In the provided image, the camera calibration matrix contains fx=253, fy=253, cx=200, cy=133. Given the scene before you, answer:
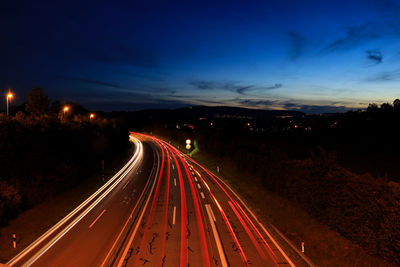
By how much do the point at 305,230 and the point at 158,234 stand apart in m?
8.44

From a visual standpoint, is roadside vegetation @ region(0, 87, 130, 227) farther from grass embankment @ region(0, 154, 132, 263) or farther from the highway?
the highway

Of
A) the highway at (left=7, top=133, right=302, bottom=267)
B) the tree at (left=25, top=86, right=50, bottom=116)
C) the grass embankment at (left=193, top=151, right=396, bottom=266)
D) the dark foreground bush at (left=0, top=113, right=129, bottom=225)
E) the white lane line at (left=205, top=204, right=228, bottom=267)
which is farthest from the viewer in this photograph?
the tree at (left=25, top=86, right=50, bottom=116)

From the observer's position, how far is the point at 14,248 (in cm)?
1285

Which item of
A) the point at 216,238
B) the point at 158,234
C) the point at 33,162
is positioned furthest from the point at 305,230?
the point at 33,162

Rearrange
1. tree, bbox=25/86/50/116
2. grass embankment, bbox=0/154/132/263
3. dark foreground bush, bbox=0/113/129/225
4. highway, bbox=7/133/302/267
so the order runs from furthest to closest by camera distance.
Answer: tree, bbox=25/86/50/116 < dark foreground bush, bbox=0/113/129/225 < grass embankment, bbox=0/154/132/263 < highway, bbox=7/133/302/267

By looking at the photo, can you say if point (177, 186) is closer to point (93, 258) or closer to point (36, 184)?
point (36, 184)

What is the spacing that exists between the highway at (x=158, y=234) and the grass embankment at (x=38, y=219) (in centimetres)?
60

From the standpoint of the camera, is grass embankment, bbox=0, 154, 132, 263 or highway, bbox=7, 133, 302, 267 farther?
grass embankment, bbox=0, 154, 132, 263

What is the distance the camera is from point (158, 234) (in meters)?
14.4

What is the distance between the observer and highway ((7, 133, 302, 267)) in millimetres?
11664

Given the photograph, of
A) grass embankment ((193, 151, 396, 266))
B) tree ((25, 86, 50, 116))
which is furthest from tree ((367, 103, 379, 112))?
tree ((25, 86, 50, 116))

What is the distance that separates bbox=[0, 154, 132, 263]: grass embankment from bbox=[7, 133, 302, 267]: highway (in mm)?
603

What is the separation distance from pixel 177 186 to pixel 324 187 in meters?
15.2

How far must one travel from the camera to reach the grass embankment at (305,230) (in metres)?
11.2
